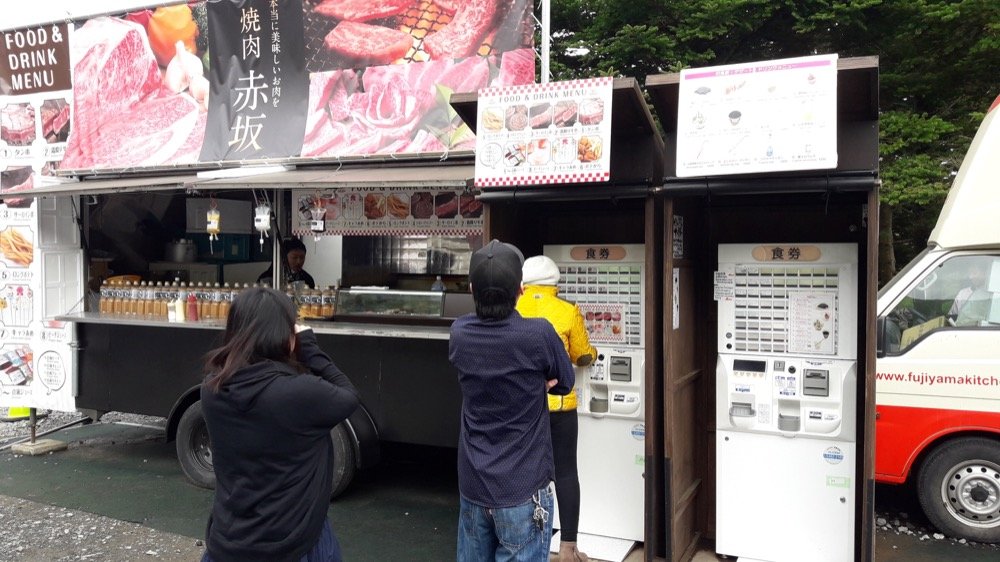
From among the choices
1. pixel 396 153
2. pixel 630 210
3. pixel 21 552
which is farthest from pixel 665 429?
pixel 21 552

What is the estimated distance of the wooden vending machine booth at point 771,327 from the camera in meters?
3.53

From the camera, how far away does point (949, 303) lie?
16.1 ft

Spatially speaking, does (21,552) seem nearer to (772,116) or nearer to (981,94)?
(772,116)

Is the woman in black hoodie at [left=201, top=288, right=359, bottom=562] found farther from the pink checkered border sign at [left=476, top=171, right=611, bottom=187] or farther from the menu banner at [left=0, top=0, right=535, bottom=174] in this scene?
the menu banner at [left=0, top=0, right=535, bottom=174]

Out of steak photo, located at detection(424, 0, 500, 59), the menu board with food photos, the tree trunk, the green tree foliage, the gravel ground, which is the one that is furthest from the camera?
the tree trunk

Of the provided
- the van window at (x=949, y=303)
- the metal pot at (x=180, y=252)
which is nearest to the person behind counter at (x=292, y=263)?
the metal pot at (x=180, y=252)

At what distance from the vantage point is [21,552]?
4629mm

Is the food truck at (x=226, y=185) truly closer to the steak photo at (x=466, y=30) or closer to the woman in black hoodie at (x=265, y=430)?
the steak photo at (x=466, y=30)

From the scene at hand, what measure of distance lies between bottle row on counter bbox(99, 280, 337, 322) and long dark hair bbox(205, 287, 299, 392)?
146 inches

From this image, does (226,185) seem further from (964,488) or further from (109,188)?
(964,488)

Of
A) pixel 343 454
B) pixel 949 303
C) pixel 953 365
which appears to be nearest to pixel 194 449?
pixel 343 454

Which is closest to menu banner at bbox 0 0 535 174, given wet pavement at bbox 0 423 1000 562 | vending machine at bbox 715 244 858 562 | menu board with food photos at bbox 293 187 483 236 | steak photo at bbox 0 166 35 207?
steak photo at bbox 0 166 35 207

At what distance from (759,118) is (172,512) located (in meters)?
4.76

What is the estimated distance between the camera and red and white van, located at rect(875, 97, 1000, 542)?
4734 millimetres
